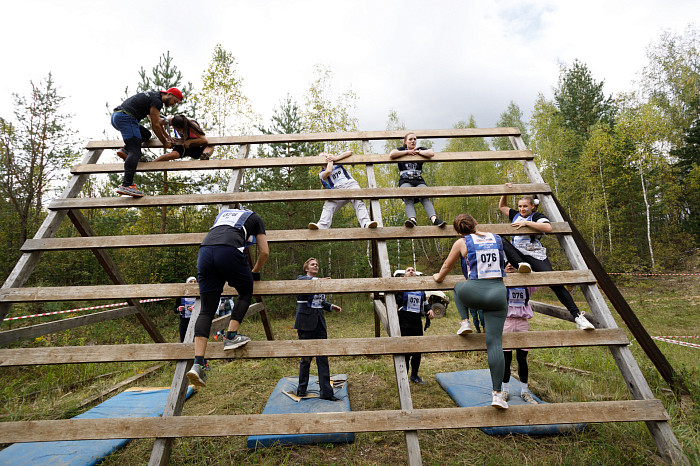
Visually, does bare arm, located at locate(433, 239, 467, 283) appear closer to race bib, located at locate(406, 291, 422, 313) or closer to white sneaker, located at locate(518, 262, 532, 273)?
white sneaker, located at locate(518, 262, 532, 273)

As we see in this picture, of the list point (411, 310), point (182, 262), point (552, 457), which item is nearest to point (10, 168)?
point (182, 262)

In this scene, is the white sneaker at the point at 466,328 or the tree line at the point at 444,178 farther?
the tree line at the point at 444,178

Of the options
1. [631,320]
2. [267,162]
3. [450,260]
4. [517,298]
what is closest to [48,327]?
[267,162]

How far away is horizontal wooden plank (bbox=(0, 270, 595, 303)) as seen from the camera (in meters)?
3.38

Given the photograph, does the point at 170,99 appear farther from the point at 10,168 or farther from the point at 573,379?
the point at 10,168

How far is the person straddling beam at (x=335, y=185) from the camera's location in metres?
4.64

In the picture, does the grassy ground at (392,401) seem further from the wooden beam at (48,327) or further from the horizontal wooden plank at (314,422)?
the wooden beam at (48,327)

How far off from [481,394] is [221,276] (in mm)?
3952

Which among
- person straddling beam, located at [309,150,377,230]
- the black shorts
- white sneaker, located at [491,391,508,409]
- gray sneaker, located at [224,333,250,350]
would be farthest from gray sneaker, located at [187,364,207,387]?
the black shorts

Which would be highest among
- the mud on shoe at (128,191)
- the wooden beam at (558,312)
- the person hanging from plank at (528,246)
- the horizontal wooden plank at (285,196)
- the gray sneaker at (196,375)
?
the mud on shoe at (128,191)

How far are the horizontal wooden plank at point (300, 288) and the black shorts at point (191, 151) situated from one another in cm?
224

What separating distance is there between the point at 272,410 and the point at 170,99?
4.55m

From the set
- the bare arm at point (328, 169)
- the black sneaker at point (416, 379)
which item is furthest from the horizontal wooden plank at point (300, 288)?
the black sneaker at point (416, 379)

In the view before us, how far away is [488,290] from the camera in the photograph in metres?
3.02
